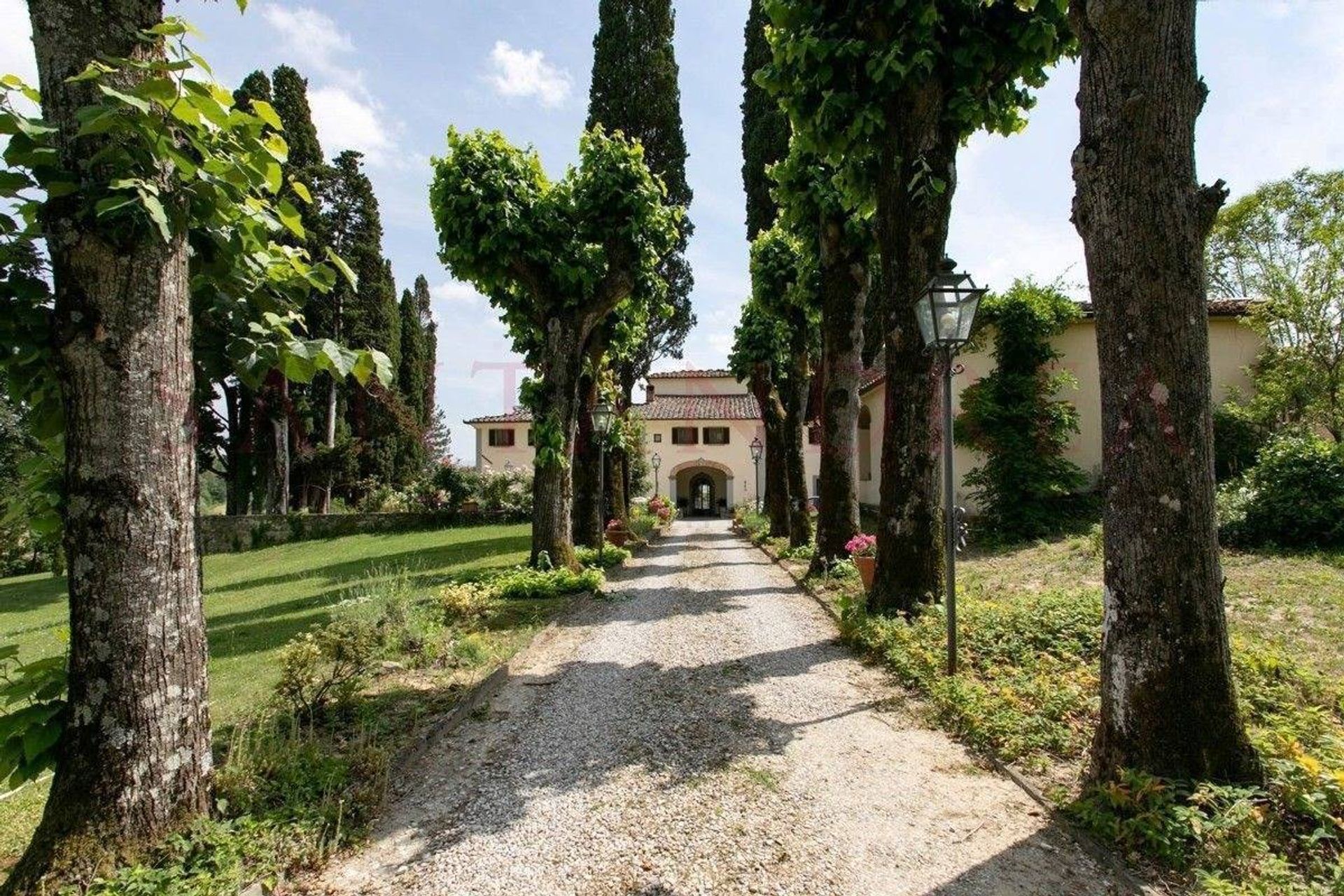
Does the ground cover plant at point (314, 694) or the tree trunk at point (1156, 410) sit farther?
the tree trunk at point (1156, 410)

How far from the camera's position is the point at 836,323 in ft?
35.0

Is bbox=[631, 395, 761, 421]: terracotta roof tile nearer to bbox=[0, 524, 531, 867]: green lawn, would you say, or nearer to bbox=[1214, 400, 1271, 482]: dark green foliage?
bbox=[0, 524, 531, 867]: green lawn

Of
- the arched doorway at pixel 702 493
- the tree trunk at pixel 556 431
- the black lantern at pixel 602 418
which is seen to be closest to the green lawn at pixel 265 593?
the tree trunk at pixel 556 431

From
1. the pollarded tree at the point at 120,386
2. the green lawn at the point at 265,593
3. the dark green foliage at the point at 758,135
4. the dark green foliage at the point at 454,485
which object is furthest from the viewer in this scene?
the dark green foliage at the point at 454,485

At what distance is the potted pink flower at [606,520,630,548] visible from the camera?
16.1m

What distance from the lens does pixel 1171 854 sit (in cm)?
278

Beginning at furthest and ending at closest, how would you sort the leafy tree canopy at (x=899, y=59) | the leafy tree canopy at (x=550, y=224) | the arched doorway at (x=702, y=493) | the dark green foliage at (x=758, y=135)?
the arched doorway at (x=702, y=493)
the dark green foliage at (x=758, y=135)
the leafy tree canopy at (x=550, y=224)
the leafy tree canopy at (x=899, y=59)

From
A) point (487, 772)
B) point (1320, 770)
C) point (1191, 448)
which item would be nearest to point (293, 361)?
point (487, 772)

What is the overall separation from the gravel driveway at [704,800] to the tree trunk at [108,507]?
0.96 m

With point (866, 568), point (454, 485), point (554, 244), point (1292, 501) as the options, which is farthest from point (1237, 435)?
point (454, 485)

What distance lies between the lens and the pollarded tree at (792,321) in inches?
571

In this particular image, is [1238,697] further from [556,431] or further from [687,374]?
[687,374]

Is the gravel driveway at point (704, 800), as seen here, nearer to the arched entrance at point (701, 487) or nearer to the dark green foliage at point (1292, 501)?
the dark green foliage at point (1292, 501)

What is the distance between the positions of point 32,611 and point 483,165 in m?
13.4
